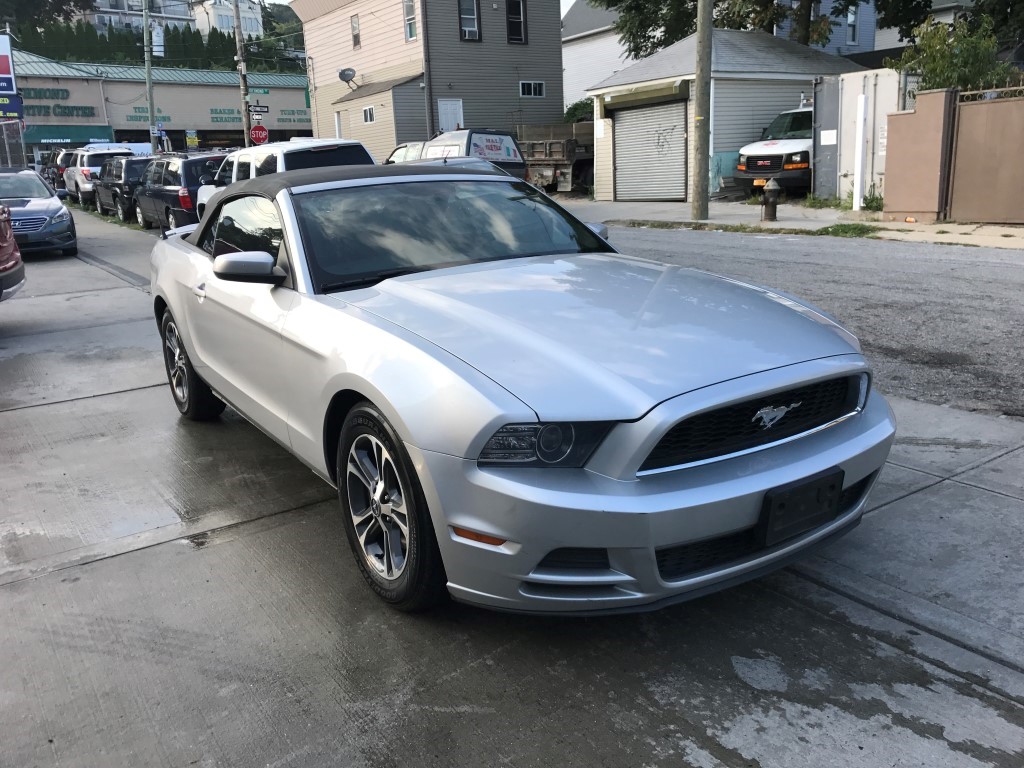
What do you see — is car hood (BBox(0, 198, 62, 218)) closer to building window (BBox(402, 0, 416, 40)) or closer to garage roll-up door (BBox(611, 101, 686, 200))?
garage roll-up door (BBox(611, 101, 686, 200))

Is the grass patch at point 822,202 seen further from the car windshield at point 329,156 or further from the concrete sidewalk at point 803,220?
the car windshield at point 329,156

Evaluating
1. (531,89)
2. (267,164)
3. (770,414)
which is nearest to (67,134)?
(531,89)

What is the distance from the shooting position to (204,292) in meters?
4.91

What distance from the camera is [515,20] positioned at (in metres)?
33.1

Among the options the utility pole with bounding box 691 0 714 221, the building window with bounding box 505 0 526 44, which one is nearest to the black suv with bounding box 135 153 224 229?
the utility pole with bounding box 691 0 714 221

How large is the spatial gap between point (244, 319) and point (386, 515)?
5.17 ft

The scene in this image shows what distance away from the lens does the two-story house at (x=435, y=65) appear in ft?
Result: 102

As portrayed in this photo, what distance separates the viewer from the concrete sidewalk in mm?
12883

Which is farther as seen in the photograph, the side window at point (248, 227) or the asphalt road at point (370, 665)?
the side window at point (248, 227)

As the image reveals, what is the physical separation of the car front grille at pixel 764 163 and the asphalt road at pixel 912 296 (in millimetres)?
6165

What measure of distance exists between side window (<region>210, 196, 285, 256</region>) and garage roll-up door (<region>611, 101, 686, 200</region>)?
1918cm

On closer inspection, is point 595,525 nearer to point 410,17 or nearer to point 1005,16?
point 1005,16

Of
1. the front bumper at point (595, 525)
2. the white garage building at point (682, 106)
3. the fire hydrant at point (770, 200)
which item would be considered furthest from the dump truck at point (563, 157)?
the front bumper at point (595, 525)

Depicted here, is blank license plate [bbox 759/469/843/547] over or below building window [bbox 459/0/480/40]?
below
